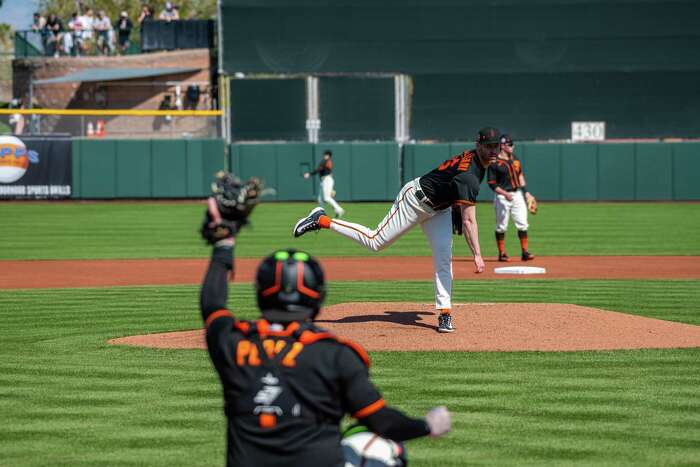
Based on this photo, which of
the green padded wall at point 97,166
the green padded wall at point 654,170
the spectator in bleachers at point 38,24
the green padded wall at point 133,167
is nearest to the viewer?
the green padded wall at point 97,166

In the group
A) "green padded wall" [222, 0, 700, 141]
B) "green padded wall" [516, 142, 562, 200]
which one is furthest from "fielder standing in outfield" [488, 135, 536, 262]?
"green padded wall" [222, 0, 700, 141]

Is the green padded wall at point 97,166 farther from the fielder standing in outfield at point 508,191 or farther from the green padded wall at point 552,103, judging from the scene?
the fielder standing in outfield at point 508,191

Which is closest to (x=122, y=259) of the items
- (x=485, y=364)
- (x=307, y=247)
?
(x=307, y=247)

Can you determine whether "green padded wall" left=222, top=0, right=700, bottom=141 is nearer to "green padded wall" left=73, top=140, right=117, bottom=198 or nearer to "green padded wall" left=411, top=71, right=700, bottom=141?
"green padded wall" left=411, top=71, right=700, bottom=141

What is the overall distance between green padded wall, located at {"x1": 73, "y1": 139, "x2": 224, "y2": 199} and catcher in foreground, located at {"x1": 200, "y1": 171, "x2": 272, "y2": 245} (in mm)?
37810

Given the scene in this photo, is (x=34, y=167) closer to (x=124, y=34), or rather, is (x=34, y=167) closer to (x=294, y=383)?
(x=124, y=34)

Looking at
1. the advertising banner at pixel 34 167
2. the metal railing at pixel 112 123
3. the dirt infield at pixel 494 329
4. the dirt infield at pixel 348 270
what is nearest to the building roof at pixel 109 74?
A: the metal railing at pixel 112 123

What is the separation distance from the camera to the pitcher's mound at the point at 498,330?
11.2m

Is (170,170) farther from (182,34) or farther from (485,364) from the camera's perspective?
(485,364)

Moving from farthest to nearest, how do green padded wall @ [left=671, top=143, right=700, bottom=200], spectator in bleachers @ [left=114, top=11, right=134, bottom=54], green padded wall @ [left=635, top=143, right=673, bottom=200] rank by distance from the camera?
spectator in bleachers @ [left=114, top=11, right=134, bottom=54]
green padded wall @ [left=635, top=143, right=673, bottom=200]
green padded wall @ [left=671, top=143, right=700, bottom=200]

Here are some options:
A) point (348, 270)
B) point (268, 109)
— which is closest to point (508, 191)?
point (348, 270)

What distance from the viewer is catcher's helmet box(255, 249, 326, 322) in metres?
4.33

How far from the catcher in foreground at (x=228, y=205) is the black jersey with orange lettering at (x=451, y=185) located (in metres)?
6.89

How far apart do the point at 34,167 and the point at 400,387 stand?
34324mm
